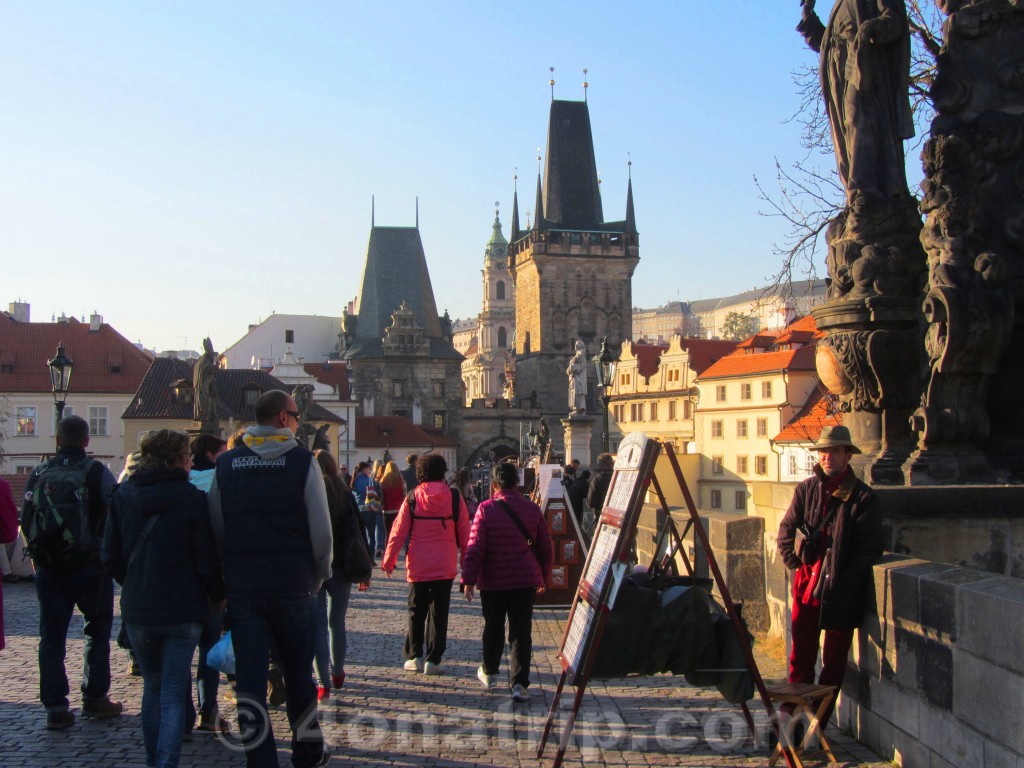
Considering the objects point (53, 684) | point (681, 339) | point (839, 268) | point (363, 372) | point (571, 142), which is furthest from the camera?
point (571, 142)

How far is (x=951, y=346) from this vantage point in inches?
267

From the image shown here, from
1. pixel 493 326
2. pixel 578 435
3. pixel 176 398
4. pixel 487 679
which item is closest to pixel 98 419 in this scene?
pixel 176 398

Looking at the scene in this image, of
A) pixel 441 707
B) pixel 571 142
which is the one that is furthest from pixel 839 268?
pixel 571 142

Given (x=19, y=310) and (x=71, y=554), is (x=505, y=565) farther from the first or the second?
(x=19, y=310)

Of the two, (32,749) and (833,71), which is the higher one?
(833,71)

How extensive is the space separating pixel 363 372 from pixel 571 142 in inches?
1075

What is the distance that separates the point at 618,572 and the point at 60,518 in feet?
10.4

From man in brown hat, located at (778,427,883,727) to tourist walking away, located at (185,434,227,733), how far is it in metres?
2.80

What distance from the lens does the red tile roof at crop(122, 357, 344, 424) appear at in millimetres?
46812

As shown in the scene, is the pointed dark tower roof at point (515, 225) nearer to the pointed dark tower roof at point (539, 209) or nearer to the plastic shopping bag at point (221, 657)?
the pointed dark tower roof at point (539, 209)

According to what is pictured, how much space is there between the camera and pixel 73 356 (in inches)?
2191

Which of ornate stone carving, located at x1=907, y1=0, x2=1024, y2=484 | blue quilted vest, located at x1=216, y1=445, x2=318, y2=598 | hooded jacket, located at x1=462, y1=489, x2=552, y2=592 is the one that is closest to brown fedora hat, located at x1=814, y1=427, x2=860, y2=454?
ornate stone carving, located at x1=907, y1=0, x2=1024, y2=484

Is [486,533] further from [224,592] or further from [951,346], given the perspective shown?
[951,346]

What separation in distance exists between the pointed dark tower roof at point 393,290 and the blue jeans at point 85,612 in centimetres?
7393
